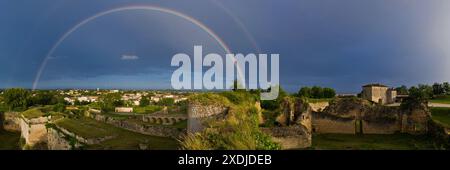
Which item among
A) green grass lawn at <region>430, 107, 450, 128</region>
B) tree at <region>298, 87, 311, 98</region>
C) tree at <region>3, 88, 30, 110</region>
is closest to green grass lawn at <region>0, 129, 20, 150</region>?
tree at <region>3, 88, 30, 110</region>

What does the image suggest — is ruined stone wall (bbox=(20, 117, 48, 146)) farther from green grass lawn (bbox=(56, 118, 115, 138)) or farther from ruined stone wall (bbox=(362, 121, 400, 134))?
ruined stone wall (bbox=(362, 121, 400, 134))

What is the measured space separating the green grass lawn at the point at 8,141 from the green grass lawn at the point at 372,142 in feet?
109

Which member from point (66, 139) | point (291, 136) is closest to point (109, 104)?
point (66, 139)

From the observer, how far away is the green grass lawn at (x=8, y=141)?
146 ft

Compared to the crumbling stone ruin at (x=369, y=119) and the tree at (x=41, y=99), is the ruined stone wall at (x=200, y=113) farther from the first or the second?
the tree at (x=41, y=99)

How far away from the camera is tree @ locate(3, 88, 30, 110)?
9394 cm

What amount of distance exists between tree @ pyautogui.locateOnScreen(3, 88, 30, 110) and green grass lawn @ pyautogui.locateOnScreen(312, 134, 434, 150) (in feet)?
271

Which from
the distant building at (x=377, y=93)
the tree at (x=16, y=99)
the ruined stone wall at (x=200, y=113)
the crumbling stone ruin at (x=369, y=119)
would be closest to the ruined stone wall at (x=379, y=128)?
the crumbling stone ruin at (x=369, y=119)

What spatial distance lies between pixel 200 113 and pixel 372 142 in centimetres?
1556

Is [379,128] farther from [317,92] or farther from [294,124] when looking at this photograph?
[317,92]

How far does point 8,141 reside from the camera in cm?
5081
